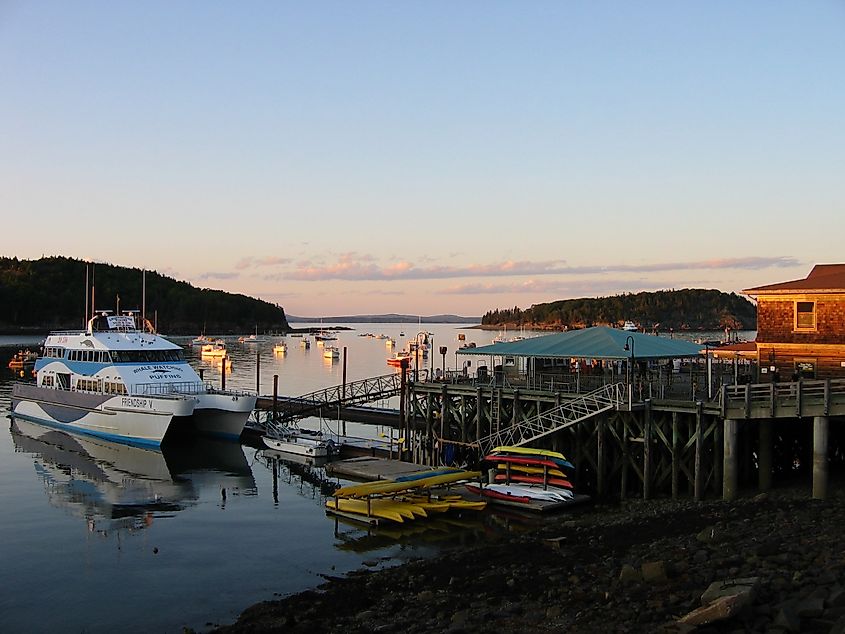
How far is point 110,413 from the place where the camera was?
43312 mm

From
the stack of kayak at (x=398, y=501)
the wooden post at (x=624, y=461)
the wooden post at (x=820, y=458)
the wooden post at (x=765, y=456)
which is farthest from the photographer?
the wooden post at (x=624, y=461)

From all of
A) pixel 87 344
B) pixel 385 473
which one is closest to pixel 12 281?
pixel 87 344

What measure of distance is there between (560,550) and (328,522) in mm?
8875

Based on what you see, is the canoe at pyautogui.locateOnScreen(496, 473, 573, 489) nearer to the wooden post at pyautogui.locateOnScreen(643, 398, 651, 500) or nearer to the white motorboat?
the wooden post at pyautogui.locateOnScreen(643, 398, 651, 500)

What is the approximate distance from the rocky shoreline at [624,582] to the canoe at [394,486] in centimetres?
454

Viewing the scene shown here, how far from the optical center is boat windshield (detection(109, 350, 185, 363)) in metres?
44.7

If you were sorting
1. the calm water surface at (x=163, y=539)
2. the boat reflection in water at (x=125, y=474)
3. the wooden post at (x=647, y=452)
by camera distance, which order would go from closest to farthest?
the calm water surface at (x=163, y=539) < the wooden post at (x=647, y=452) < the boat reflection in water at (x=125, y=474)

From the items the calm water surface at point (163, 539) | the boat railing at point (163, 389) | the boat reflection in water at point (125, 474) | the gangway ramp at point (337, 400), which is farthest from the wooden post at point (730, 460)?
the boat railing at point (163, 389)

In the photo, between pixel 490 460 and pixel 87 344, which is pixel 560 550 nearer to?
pixel 490 460

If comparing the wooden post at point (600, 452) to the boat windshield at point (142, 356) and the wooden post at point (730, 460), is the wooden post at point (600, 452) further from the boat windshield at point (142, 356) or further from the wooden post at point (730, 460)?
the boat windshield at point (142, 356)

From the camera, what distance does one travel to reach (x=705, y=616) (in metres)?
12.1

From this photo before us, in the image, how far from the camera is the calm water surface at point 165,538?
61.8 feet

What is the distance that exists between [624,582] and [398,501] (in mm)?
12214

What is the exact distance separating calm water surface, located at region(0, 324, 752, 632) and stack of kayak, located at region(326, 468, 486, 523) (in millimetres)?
611
